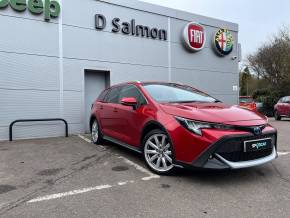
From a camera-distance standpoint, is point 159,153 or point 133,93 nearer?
point 159,153

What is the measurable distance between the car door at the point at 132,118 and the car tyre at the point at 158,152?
0.36m

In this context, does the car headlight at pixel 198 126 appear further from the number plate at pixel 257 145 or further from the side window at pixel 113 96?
the side window at pixel 113 96

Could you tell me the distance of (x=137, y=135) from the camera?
18.8ft

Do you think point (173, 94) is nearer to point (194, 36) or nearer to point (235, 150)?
point (235, 150)

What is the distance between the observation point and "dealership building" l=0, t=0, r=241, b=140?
30.5ft

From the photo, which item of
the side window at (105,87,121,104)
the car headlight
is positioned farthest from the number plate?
the side window at (105,87,121,104)

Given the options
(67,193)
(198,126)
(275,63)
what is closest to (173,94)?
(198,126)

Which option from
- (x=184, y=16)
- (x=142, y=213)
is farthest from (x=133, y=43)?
(x=142, y=213)

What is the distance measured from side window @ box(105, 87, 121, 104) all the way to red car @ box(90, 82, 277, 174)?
64 centimetres

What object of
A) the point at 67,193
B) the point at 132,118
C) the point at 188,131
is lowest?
the point at 67,193

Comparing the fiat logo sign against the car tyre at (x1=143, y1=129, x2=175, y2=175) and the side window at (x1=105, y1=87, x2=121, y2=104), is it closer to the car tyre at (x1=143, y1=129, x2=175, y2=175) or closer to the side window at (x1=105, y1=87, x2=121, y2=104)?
the side window at (x1=105, y1=87, x2=121, y2=104)

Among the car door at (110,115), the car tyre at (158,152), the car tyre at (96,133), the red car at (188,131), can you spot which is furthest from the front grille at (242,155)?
the car tyre at (96,133)

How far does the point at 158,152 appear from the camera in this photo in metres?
5.16

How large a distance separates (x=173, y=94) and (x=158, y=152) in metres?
1.36
